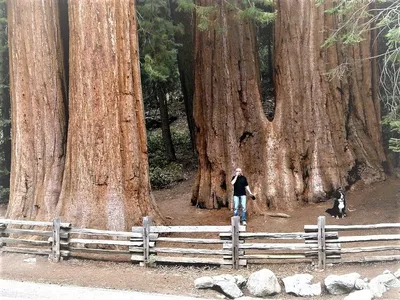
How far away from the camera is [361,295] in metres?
7.45

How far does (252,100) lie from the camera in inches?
567

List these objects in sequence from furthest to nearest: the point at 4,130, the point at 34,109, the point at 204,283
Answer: the point at 4,130
the point at 34,109
the point at 204,283

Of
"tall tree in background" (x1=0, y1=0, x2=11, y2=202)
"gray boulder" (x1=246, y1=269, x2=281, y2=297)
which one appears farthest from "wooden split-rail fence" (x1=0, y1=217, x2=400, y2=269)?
"tall tree in background" (x1=0, y1=0, x2=11, y2=202)

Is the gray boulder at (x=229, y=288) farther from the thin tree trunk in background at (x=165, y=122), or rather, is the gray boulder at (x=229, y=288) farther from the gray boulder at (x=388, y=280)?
the thin tree trunk in background at (x=165, y=122)

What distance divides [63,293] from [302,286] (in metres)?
4.18

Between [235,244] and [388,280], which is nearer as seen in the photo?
[388,280]

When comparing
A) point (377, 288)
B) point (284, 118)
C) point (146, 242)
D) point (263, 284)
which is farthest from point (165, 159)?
point (377, 288)

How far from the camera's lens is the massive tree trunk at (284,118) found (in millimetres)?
14047

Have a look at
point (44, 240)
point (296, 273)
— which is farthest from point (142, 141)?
point (296, 273)

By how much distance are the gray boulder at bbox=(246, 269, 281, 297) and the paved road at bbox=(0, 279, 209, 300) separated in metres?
1.16

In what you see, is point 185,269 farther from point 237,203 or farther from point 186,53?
point 186,53

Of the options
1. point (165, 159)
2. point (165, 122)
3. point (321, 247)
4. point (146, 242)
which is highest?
point (165, 122)

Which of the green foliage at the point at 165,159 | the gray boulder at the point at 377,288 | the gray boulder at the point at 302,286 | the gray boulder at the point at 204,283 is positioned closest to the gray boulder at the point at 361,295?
the gray boulder at the point at 377,288

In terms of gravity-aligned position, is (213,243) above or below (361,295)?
above
